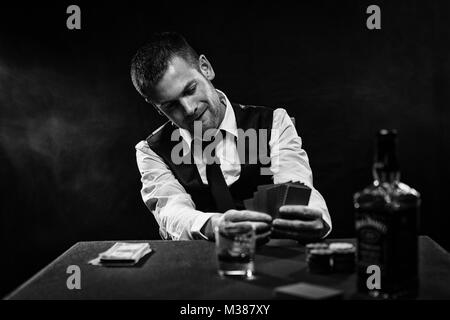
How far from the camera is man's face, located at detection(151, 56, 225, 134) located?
7.59 feet

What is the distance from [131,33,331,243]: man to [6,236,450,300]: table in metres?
0.63

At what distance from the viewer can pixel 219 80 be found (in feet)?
9.86

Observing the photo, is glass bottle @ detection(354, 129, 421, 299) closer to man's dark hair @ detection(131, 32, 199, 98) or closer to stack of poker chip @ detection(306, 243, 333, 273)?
stack of poker chip @ detection(306, 243, 333, 273)

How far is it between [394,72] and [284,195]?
5.77 ft

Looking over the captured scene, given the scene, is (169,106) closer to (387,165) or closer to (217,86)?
(217,86)

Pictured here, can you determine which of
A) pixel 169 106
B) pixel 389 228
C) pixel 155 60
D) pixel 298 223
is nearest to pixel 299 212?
pixel 298 223

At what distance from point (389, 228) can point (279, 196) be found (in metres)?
0.64

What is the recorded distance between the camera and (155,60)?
2.36 meters

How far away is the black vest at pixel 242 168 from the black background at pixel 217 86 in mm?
455

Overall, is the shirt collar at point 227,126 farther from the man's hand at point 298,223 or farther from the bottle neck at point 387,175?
the bottle neck at point 387,175

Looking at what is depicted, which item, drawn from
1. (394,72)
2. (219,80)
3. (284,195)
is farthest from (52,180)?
(394,72)

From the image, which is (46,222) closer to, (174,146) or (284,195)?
(174,146)

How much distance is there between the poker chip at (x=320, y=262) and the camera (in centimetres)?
127

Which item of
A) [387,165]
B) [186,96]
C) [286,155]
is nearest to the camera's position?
[387,165]
